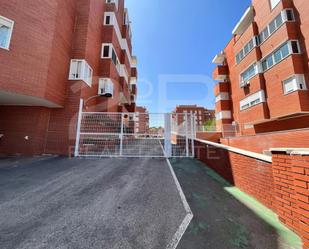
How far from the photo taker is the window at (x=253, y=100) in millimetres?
15550

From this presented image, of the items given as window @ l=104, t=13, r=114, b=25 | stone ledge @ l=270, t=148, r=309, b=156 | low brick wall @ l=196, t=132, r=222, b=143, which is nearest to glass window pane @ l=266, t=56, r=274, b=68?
low brick wall @ l=196, t=132, r=222, b=143

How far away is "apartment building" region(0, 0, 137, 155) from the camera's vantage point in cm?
741

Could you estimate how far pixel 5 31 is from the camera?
723cm

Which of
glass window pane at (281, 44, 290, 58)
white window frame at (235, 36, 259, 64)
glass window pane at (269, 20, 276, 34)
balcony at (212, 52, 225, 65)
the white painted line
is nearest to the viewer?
the white painted line

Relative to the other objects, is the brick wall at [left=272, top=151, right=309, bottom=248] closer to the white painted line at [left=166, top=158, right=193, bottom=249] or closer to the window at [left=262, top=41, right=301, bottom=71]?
the white painted line at [left=166, top=158, right=193, bottom=249]

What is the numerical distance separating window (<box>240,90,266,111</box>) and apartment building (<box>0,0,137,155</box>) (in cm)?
1545

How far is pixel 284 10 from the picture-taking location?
1338 cm

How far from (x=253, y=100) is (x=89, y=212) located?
1928cm

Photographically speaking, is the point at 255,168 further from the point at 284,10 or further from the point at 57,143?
the point at 284,10

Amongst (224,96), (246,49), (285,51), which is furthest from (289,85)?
(224,96)

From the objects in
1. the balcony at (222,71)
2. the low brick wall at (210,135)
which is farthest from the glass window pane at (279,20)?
the low brick wall at (210,135)

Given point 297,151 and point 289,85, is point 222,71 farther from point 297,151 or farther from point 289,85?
Answer: point 297,151

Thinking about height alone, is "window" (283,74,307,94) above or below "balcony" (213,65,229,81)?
below

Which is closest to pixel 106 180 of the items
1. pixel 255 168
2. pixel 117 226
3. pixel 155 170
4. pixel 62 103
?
pixel 155 170
